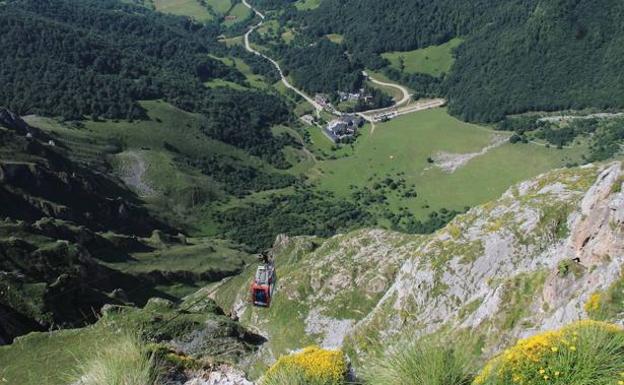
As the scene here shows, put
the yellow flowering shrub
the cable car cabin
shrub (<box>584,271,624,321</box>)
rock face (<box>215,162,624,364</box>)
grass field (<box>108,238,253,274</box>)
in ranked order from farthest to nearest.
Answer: grass field (<box>108,238,253,274</box>), the cable car cabin, rock face (<box>215,162,624,364</box>), the yellow flowering shrub, shrub (<box>584,271,624,321</box>)

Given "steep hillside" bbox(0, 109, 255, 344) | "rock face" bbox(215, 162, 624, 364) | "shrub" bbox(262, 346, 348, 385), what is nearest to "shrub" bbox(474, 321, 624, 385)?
"rock face" bbox(215, 162, 624, 364)

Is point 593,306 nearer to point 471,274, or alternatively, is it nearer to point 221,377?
point 221,377

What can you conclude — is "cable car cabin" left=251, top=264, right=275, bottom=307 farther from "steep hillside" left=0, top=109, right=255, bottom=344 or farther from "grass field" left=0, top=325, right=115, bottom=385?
"steep hillside" left=0, top=109, right=255, bottom=344

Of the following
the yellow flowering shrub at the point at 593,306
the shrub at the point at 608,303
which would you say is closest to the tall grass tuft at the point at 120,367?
the shrub at the point at 608,303

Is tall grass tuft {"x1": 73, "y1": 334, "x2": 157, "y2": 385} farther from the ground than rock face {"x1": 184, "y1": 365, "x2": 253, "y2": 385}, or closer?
farther from the ground

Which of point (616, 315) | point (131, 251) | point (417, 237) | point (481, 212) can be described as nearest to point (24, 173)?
point (131, 251)

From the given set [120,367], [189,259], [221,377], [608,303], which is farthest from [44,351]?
[189,259]

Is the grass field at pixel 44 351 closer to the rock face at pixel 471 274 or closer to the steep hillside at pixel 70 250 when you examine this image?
the steep hillside at pixel 70 250
